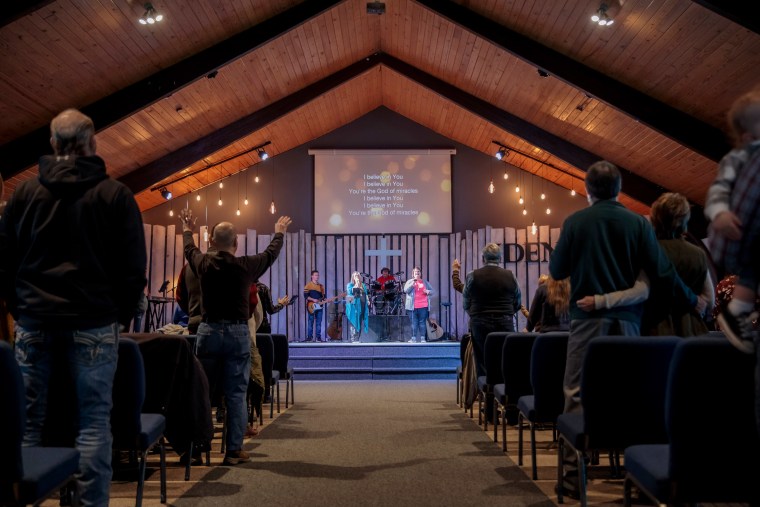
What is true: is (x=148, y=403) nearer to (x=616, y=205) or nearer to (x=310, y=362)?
(x=616, y=205)

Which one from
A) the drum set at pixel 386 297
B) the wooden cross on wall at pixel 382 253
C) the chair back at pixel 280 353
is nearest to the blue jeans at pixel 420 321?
the drum set at pixel 386 297

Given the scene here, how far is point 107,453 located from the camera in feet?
8.04

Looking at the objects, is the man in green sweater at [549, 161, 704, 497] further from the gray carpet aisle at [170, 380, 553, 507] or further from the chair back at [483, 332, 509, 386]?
the chair back at [483, 332, 509, 386]

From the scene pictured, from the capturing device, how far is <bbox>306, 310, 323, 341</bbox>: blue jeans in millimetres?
14211

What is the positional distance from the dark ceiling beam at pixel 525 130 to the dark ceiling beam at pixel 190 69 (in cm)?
331

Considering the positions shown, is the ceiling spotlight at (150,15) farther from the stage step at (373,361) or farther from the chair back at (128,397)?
the stage step at (373,361)

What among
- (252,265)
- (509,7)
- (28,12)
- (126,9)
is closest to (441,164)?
(509,7)

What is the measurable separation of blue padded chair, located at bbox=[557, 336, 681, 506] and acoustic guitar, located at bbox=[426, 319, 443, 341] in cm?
1127

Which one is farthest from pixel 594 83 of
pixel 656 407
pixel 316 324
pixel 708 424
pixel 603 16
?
pixel 708 424

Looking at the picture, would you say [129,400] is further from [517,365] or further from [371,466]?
[517,365]

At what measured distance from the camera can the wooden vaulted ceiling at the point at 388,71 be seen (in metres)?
7.53

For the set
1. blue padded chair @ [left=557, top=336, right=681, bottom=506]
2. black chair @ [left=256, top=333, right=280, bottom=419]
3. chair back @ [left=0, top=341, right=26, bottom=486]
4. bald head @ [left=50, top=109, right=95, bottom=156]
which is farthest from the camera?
black chair @ [left=256, top=333, right=280, bottom=419]

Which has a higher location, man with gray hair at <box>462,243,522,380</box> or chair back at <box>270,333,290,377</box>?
man with gray hair at <box>462,243,522,380</box>

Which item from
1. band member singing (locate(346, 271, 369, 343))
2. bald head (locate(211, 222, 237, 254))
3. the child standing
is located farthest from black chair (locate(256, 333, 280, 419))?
band member singing (locate(346, 271, 369, 343))
